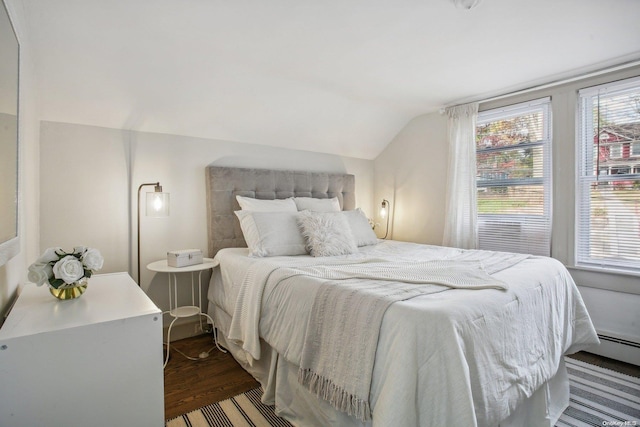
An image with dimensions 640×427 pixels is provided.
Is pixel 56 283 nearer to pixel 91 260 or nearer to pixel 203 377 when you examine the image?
pixel 91 260

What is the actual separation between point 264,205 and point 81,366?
204 cm

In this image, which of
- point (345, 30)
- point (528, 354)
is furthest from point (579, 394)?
point (345, 30)

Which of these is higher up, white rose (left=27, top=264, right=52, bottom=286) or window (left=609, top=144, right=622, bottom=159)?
window (left=609, top=144, right=622, bottom=159)

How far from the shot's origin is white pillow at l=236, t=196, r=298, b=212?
119 inches

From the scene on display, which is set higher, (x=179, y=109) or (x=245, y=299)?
(x=179, y=109)

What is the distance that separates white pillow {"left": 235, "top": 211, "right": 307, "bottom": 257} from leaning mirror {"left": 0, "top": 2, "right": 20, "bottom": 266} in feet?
4.86

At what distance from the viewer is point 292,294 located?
72.4 inches

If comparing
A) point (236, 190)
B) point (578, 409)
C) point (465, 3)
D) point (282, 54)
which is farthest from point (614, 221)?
point (236, 190)

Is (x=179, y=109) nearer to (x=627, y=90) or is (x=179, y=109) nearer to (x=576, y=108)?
(x=576, y=108)

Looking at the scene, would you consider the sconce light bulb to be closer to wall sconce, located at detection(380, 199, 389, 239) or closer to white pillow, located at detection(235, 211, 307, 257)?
white pillow, located at detection(235, 211, 307, 257)

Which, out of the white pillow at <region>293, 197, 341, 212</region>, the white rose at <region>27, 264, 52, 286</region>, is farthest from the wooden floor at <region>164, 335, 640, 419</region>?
the white pillow at <region>293, 197, 341, 212</region>

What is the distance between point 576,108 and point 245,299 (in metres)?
3.07

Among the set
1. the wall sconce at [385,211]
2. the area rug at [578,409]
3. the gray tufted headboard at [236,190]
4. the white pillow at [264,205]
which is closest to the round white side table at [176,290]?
the gray tufted headboard at [236,190]

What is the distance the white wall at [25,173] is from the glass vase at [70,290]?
0.16 m
